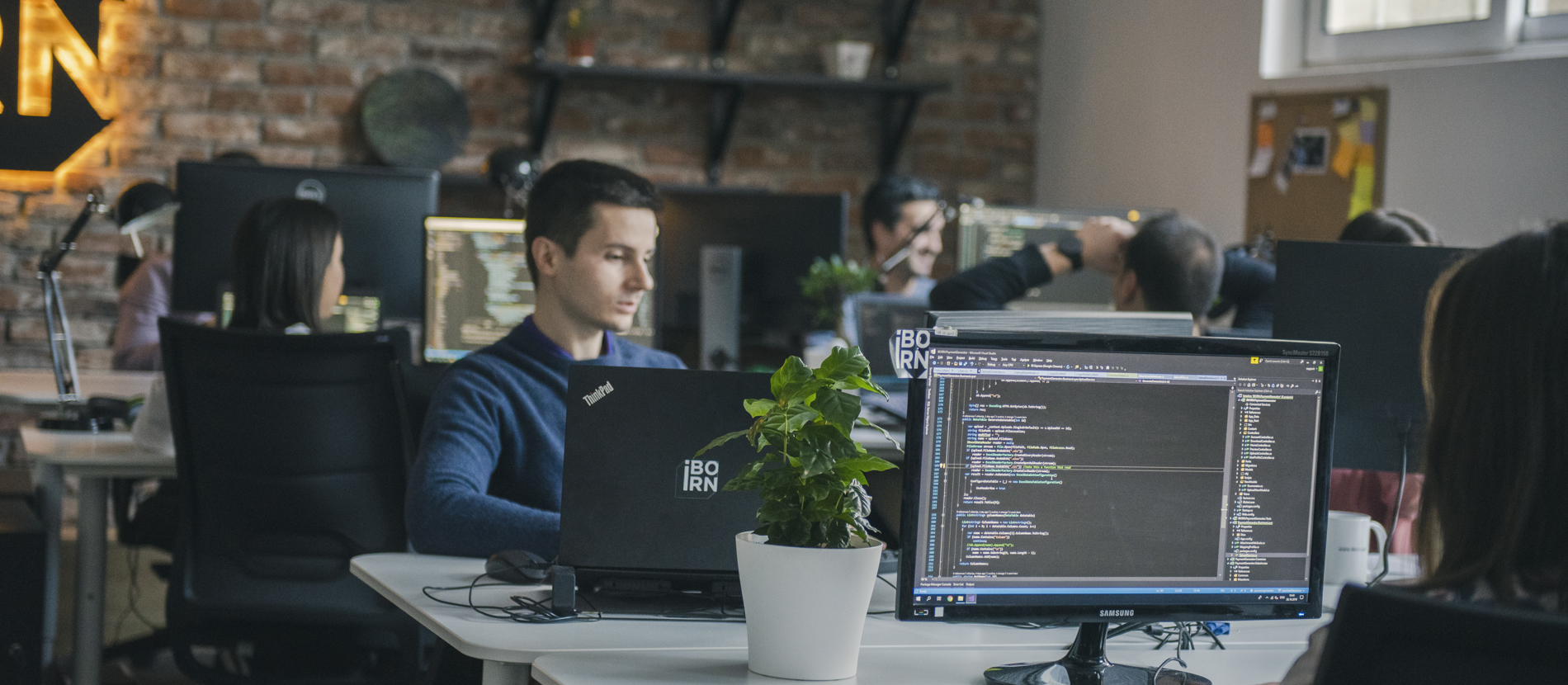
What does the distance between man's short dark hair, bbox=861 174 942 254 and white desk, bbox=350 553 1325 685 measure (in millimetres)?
2505

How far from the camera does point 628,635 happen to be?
4.37 ft

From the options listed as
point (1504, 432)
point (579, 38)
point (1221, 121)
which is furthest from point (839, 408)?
point (579, 38)

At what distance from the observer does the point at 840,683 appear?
3.94ft

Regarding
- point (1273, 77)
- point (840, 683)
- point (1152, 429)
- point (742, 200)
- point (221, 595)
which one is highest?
point (1273, 77)

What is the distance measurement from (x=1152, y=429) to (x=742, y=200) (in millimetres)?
2281

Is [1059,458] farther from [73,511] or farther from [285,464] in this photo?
[73,511]

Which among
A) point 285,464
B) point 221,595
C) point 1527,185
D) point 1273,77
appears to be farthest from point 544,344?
point 1273,77

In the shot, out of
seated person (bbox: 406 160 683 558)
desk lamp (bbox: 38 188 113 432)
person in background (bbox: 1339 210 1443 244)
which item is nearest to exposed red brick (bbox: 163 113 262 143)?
desk lamp (bbox: 38 188 113 432)

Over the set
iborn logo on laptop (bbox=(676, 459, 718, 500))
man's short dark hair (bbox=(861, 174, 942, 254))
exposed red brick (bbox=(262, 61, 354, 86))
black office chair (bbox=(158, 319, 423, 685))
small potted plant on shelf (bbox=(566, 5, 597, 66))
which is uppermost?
small potted plant on shelf (bbox=(566, 5, 597, 66))

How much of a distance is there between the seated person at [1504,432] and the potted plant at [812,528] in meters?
0.38

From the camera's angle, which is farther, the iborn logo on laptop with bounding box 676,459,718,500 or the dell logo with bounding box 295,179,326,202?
the dell logo with bounding box 295,179,326,202

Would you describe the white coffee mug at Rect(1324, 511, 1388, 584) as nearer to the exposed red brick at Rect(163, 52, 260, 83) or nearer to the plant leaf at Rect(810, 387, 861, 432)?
the plant leaf at Rect(810, 387, 861, 432)

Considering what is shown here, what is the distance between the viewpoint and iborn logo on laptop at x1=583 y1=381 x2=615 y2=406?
4.58 feet

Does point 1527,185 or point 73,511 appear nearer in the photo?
point 1527,185
